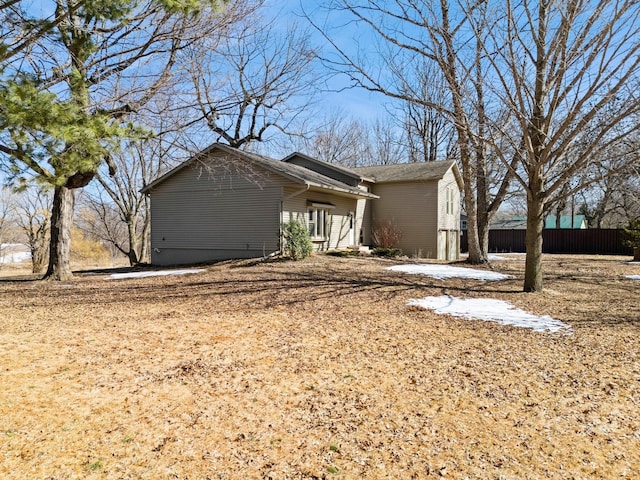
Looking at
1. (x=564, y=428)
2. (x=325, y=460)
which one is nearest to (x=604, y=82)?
(x=564, y=428)

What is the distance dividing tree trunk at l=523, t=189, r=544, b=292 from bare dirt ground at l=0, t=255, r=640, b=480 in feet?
3.39

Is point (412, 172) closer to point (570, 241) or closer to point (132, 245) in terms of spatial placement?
point (570, 241)

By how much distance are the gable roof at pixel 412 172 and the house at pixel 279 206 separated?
0.06 metres

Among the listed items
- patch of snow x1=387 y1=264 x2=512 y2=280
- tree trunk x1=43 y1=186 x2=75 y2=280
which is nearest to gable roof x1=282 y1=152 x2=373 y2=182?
patch of snow x1=387 y1=264 x2=512 y2=280

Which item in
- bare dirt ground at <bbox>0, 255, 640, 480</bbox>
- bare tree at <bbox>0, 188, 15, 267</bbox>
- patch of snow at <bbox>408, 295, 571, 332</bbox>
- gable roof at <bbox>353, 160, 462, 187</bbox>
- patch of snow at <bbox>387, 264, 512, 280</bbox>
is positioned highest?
gable roof at <bbox>353, 160, 462, 187</bbox>

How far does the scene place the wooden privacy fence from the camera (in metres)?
22.9

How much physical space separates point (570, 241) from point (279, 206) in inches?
796

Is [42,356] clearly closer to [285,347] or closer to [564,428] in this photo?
[285,347]

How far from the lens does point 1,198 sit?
2500 centimetres

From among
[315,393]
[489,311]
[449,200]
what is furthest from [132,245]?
[315,393]

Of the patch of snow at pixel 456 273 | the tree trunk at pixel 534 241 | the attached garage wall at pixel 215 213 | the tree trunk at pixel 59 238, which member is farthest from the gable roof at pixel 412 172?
the tree trunk at pixel 59 238

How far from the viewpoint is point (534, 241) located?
8.01m

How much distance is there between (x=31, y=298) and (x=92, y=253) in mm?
23745

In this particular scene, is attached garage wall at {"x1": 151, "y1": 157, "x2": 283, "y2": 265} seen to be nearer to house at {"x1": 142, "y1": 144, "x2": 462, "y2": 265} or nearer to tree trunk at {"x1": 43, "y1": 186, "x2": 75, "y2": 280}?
house at {"x1": 142, "y1": 144, "x2": 462, "y2": 265}
